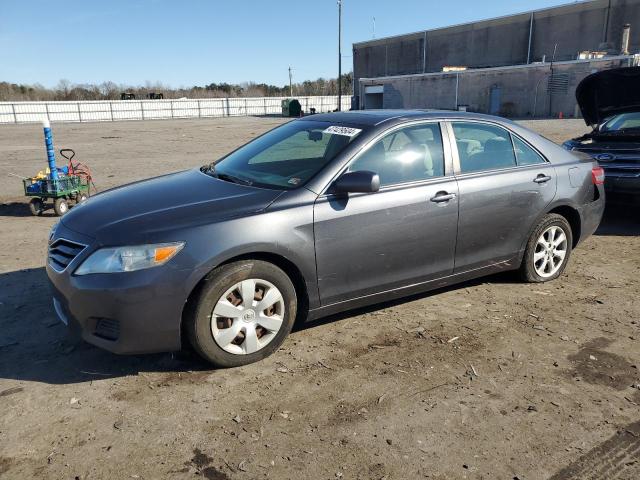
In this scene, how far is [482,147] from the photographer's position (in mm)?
4566

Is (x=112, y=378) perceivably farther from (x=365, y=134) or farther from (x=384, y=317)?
(x=365, y=134)

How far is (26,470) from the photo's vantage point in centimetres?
257

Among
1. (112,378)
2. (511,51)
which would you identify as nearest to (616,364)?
(112,378)

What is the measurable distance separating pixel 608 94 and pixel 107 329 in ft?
26.2

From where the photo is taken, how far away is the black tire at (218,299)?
3271 mm

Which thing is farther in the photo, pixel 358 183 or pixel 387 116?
pixel 387 116

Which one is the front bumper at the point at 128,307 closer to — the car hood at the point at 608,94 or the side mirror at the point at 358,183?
the side mirror at the point at 358,183

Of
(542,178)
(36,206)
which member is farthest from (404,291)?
(36,206)

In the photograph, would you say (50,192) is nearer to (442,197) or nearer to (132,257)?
(132,257)

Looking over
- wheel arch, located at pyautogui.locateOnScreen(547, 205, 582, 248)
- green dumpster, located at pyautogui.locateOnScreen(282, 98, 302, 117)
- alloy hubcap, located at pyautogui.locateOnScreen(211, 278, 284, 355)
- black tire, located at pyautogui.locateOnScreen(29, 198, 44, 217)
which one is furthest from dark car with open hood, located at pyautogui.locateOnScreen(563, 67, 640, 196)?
green dumpster, located at pyautogui.locateOnScreen(282, 98, 302, 117)

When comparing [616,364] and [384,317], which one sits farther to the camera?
[384,317]

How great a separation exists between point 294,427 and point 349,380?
597mm

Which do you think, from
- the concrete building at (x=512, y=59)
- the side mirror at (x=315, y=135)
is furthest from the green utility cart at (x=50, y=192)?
the concrete building at (x=512, y=59)

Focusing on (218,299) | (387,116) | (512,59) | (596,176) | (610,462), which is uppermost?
(512,59)
